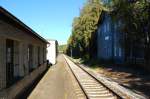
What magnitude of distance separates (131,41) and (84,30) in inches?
1348

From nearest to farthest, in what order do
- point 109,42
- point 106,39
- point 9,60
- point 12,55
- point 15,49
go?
point 9,60, point 12,55, point 15,49, point 109,42, point 106,39

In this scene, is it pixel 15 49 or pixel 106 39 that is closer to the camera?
pixel 15 49

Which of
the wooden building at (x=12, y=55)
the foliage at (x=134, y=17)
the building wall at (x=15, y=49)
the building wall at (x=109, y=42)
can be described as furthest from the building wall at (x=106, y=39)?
the wooden building at (x=12, y=55)

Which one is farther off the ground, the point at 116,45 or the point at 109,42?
the point at 109,42

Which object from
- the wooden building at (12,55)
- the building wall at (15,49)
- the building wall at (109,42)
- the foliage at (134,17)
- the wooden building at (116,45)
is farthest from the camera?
the building wall at (109,42)

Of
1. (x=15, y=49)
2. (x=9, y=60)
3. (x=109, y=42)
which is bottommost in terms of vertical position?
(x=9, y=60)

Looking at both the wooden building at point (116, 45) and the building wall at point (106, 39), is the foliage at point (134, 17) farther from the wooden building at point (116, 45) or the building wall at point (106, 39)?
the building wall at point (106, 39)

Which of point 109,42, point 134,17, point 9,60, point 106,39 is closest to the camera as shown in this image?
point 9,60

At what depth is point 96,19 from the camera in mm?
63750

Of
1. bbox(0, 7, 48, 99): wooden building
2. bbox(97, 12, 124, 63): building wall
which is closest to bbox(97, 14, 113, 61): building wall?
bbox(97, 12, 124, 63): building wall

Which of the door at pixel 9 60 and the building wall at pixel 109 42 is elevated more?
the building wall at pixel 109 42

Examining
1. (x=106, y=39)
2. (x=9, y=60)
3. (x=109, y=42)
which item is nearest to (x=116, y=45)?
(x=109, y=42)

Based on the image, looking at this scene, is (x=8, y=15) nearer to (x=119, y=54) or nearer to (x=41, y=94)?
(x=41, y=94)

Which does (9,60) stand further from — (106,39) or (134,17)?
(106,39)
